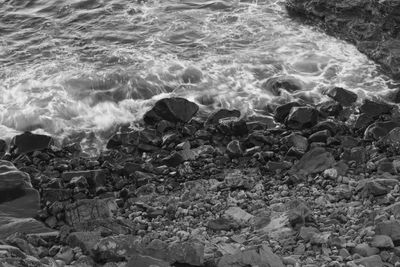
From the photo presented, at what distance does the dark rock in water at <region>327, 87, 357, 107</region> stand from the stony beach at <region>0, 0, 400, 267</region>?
0.05m

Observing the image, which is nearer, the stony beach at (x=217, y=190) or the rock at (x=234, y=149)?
the stony beach at (x=217, y=190)

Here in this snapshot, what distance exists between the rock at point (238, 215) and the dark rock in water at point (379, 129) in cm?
356

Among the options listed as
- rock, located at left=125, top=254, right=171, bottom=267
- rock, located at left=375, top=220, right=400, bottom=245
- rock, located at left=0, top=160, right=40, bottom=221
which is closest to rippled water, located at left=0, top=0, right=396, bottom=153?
rock, located at left=0, top=160, right=40, bottom=221

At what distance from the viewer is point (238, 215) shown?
822 centimetres

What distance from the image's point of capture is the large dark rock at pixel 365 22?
44.6 ft

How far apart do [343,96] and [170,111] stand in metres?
3.65

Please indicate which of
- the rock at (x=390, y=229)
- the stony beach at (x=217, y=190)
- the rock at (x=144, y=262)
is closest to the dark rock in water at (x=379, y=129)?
the stony beach at (x=217, y=190)

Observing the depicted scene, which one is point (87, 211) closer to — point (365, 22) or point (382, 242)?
point (382, 242)

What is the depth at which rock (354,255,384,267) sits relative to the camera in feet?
20.6

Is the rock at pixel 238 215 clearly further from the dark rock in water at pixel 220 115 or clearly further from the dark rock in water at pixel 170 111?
the dark rock in water at pixel 170 111

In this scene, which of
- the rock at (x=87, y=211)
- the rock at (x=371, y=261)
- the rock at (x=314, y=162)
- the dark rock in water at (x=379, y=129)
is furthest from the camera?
the dark rock in water at (x=379, y=129)

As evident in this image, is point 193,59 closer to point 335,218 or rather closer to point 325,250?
point 335,218

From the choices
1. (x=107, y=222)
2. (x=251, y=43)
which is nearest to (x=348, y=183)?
(x=107, y=222)

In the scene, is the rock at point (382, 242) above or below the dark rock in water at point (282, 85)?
above
